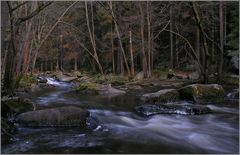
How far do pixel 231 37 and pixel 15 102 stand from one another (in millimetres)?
18765

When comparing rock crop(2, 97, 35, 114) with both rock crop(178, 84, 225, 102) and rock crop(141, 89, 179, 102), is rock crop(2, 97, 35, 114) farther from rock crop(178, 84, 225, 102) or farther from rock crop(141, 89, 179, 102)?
rock crop(178, 84, 225, 102)

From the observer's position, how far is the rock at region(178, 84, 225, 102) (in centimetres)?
1262

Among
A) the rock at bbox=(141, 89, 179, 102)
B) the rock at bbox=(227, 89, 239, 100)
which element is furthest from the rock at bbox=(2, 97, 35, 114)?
the rock at bbox=(227, 89, 239, 100)

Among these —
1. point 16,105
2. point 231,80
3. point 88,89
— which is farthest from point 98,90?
point 231,80

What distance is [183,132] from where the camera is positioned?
8125 mm

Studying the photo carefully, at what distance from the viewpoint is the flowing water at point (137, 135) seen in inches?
262


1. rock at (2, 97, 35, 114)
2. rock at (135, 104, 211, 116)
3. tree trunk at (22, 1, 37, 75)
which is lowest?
rock at (135, 104, 211, 116)

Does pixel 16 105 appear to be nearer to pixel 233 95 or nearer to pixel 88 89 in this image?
pixel 88 89

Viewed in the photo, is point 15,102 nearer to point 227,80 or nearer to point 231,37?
point 227,80

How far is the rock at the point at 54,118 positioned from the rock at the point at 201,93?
5.43 m

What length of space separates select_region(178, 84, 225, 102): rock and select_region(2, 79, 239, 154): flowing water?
202 centimetres

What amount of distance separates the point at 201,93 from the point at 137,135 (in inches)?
221

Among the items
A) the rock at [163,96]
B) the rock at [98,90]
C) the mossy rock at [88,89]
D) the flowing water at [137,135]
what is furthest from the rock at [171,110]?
the mossy rock at [88,89]

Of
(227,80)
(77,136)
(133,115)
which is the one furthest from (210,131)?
(227,80)
